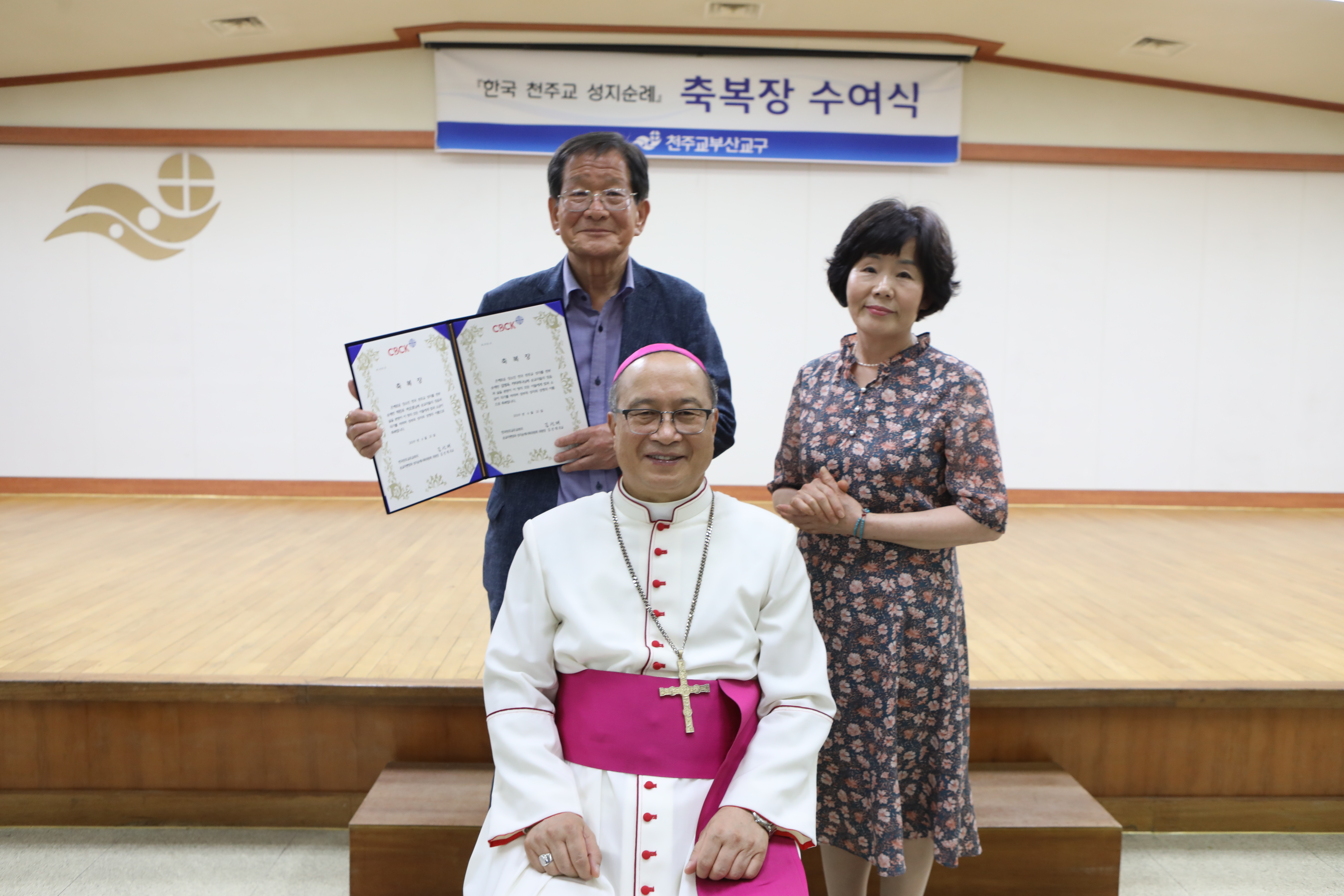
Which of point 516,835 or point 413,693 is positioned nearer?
point 516,835

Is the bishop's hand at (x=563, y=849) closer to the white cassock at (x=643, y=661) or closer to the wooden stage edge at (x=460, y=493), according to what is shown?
the white cassock at (x=643, y=661)

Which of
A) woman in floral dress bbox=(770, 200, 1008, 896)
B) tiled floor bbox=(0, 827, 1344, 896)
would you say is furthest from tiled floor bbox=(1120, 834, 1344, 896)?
woman in floral dress bbox=(770, 200, 1008, 896)

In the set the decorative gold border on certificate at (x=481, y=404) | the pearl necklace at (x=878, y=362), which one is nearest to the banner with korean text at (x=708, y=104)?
the decorative gold border on certificate at (x=481, y=404)

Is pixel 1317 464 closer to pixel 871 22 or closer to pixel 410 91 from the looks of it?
pixel 871 22

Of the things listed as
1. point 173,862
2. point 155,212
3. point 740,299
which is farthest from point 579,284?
point 155,212

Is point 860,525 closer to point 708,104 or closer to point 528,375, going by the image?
point 528,375

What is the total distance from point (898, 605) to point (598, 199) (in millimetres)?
958

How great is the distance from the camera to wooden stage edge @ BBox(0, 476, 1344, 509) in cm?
624

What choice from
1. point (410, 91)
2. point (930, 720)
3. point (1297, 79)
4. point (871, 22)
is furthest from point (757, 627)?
point (1297, 79)

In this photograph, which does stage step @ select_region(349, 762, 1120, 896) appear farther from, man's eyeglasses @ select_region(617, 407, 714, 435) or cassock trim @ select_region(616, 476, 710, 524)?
man's eyeglasses @ select_region(617, 407, 714, 435)

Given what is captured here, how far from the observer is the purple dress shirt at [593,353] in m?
1.82

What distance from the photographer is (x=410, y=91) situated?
6.02 meters

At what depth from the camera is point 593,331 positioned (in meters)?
1.83

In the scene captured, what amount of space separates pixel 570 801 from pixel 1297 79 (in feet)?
22.2
